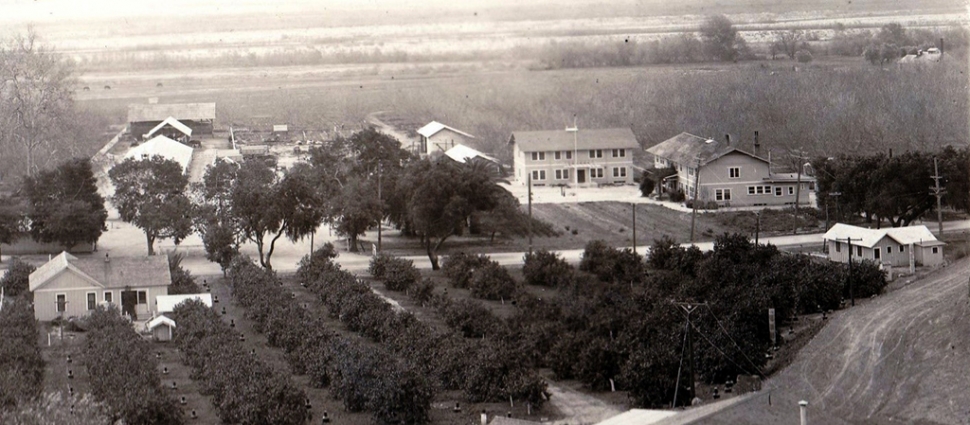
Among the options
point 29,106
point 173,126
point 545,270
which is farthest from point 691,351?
point 173,126

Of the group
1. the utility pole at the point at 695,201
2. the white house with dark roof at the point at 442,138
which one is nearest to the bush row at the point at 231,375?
the utility pole at the point at 695,201

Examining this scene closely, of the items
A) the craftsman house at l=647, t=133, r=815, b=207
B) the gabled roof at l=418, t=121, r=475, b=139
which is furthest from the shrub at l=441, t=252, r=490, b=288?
the gabled roof at l=418, t=121, r=475, b=139

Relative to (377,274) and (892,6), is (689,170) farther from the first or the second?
(892,6)

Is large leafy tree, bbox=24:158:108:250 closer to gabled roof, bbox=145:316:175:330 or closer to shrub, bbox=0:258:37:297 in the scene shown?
shrub, bbox=0:258:37:297

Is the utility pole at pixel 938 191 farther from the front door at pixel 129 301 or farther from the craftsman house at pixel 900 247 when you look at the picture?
the front door at pixel 129 301

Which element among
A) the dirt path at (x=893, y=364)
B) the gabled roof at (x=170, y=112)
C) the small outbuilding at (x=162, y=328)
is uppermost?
the gabled roof at (x=170, y=112)
